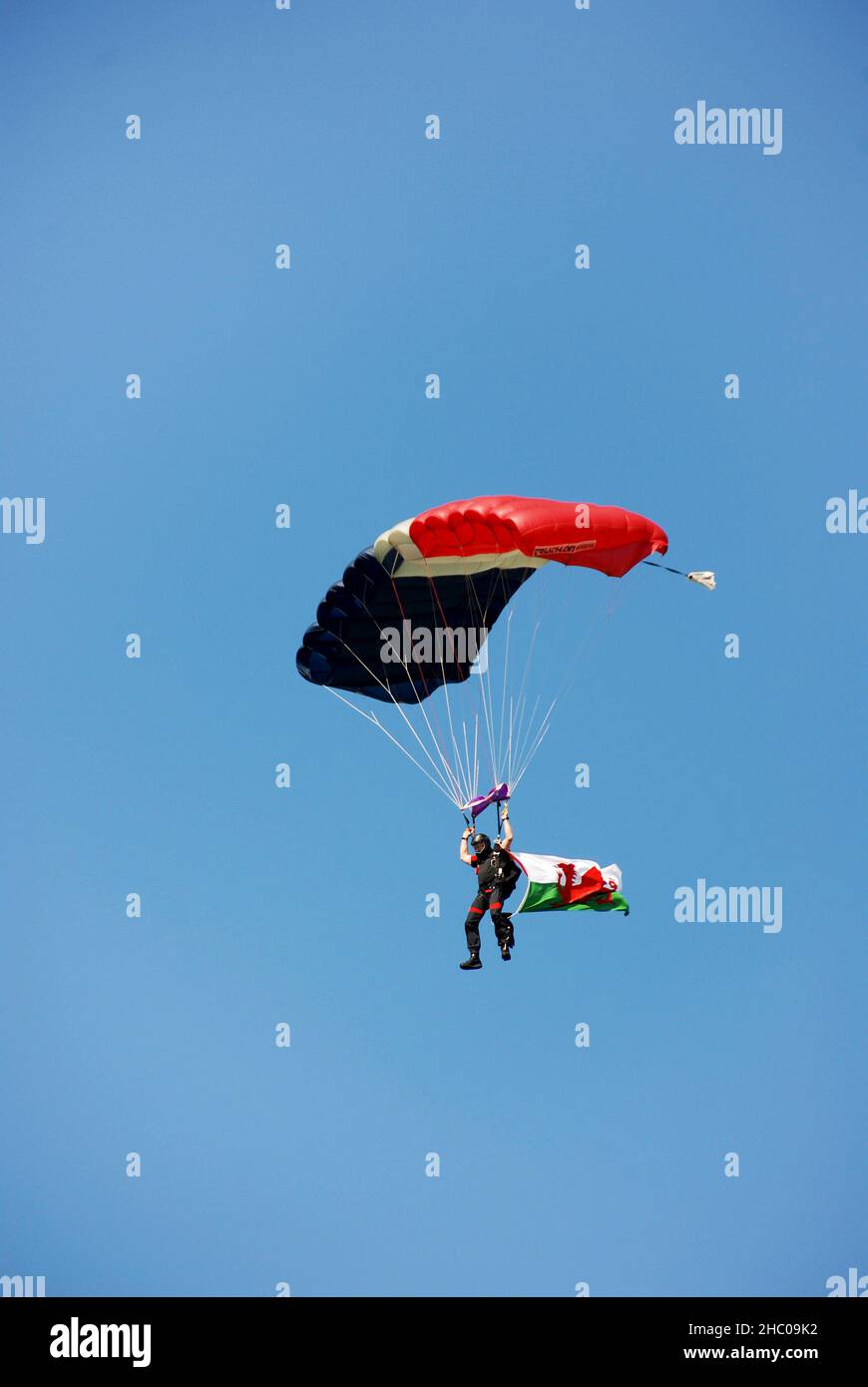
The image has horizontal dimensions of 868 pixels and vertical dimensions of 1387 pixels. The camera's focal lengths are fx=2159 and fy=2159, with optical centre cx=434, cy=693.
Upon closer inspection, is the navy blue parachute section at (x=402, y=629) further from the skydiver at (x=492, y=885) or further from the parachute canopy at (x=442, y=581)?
the skydiver at (x=492, y=885)

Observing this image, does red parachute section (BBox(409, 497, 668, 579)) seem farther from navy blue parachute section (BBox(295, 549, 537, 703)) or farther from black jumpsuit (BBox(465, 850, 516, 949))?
black jumpsuit (BBox(465, 850, 516, 949))

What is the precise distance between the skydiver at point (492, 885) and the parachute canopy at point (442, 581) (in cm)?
314

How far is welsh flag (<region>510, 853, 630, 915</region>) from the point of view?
2428 centimetres

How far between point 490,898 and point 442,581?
14.3 ft

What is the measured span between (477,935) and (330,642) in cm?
471

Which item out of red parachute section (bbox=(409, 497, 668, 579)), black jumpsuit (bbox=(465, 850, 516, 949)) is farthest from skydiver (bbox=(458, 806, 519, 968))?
red parachute section (bbox=(409, 497, 668, 579))

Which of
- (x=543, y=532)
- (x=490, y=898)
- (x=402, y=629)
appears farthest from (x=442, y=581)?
(x=490, y=898)

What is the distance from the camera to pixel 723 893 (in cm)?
3247

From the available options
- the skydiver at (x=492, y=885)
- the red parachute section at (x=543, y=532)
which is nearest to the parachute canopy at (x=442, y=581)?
the red parachute section at (x=543, y=532)

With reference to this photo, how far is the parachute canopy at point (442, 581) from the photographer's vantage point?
77.6ft
